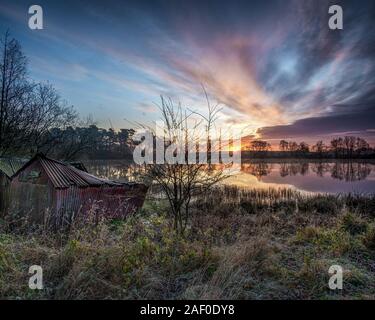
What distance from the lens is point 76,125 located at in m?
30.6

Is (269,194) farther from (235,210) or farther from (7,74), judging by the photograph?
(7,74)

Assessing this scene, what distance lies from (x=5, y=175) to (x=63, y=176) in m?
4.84

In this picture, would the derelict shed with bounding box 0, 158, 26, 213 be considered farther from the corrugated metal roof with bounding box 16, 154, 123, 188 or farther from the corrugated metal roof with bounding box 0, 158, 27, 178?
the corrugated metal roof with bounding box 16, 154, 123, 188

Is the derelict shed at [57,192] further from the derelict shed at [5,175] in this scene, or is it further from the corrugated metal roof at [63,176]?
the derelict shed at [5,175]

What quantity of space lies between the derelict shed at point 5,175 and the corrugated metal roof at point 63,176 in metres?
3.07

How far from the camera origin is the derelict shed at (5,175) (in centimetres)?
1193

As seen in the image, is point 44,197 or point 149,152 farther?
point 44,197

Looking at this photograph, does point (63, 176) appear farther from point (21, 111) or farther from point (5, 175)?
point (21, 111)

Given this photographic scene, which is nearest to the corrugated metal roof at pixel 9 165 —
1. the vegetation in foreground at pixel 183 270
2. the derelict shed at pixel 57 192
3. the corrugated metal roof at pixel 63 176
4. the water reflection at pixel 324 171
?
the derelict shed at pixel 57 192

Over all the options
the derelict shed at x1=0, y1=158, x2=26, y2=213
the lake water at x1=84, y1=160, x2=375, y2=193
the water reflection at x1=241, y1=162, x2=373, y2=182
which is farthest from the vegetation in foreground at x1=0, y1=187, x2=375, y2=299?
the water reflection at x1=241, y1=162, x2=373, y2=182

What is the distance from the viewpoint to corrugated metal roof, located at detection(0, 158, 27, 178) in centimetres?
1298

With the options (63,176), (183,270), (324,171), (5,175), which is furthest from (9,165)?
(324,171)
